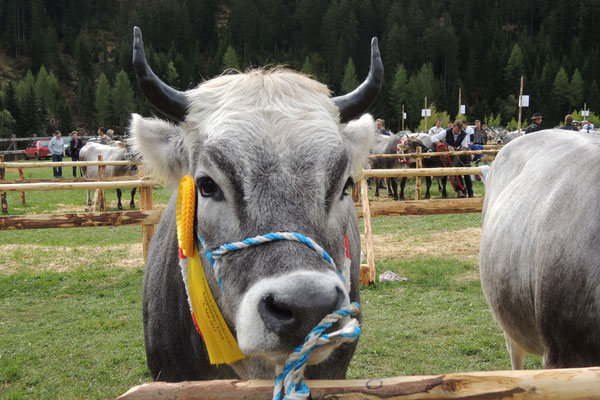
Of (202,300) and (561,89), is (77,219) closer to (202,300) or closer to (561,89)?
(202,300)

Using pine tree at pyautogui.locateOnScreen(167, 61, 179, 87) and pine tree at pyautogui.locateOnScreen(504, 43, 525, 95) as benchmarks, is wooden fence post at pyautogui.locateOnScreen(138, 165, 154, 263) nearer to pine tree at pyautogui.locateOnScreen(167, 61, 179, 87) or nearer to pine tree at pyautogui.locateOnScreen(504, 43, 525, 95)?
pine tree at pyautogui.locateOnScreen(167, 61, 179, 87)

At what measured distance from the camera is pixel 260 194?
6.02 feet

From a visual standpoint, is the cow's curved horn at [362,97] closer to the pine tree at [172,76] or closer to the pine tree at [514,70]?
the pine tree at [172,76]

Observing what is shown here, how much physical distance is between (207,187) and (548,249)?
6.28ft

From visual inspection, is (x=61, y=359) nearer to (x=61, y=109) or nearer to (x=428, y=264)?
(x=428, y=264)

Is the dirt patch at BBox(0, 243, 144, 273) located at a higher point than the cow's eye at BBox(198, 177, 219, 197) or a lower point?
lower

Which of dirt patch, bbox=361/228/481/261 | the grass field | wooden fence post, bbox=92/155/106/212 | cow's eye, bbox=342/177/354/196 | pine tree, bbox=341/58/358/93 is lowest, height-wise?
the grass field

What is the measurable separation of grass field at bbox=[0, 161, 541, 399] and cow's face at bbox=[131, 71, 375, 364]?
116 inches

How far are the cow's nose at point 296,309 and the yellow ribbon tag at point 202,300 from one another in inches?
25.6

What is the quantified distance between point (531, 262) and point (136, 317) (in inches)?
188

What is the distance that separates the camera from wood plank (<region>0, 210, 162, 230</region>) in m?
6.74

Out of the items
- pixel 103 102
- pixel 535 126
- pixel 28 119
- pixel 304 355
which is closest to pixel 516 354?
pixel 304 355

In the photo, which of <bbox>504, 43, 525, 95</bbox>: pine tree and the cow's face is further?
<bbox>504, 43, 525, 95</bbox>: pine tree

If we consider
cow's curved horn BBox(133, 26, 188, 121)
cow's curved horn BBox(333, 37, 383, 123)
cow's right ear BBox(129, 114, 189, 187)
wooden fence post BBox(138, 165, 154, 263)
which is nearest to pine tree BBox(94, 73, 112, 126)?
wooden fence post BBox(138, 165, 154, 263)
